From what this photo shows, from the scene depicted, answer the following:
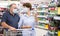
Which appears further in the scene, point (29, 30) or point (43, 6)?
point (43, 6)

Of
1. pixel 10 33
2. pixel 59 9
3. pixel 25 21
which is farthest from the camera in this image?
pixel 25 21

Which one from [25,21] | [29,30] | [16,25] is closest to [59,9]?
[29,30]

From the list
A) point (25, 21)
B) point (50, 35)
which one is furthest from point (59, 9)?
point (25, 21)

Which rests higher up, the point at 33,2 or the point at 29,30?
the point at 33,2

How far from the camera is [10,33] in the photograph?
13.4 feet

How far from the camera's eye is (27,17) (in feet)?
15.7

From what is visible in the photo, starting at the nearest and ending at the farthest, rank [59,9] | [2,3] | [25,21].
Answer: [59,9]
[25,21]
[2,3]

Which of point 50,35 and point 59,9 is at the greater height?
point 59,9

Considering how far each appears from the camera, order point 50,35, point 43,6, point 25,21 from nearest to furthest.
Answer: point 50,35 < point 25,21 < point 43,6

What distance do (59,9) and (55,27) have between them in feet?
0.90

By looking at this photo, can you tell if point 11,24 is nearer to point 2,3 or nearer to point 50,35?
point 50,35

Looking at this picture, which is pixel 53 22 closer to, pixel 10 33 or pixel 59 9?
pixel 59 9

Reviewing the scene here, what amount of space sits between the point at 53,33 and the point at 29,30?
1532mm

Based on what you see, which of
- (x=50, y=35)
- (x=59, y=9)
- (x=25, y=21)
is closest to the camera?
(x=59, y=9)
